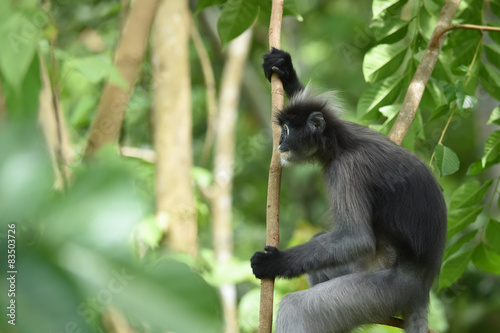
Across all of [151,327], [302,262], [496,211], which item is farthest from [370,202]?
[496,211]

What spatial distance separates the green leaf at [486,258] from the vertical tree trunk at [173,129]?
325 cm

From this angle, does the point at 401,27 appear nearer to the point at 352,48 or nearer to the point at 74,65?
the point at 74,65

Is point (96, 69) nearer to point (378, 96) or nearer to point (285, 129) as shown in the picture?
point (285, 129)

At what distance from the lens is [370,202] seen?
129 inches

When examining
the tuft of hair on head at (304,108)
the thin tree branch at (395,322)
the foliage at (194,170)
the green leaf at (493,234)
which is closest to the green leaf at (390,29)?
the foliage at (194,170)

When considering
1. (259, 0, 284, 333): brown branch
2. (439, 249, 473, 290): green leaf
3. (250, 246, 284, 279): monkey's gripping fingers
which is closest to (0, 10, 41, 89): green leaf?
(259, 0, 284, 333): brown branch

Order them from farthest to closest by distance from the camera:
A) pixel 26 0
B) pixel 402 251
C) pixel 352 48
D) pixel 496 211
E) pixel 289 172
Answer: pixel 289 172, pixel 352 48, pixel 496 211, pixel 402 251, pixel 26 0

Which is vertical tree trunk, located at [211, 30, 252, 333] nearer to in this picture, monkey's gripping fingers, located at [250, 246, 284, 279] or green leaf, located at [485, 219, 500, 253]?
green leaf, located at [485, 219, 500, 253]

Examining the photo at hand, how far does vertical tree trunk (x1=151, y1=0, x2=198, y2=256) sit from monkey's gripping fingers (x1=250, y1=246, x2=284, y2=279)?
10.1ft

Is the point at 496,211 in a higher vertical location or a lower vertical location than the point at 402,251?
lower

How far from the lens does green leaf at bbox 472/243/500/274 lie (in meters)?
3.26

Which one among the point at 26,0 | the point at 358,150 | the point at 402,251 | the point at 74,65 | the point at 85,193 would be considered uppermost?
the point at 85,193

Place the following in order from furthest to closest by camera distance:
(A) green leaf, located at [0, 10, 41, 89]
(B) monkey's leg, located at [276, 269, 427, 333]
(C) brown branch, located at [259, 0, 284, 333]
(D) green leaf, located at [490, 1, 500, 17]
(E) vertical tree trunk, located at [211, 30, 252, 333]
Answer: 1. (E) vertical tree trunk, located at [211, 30, 252, 333]
2. (D) green leaf, located at [490, 1, 500, 17]
3. (B) monkey's leg, located at [276, 269, 427, 333]
4. (C) brown branch, located at [259, 0, 284, 333]
5. (A) green leaf, located at [0, 10, 41, 89]

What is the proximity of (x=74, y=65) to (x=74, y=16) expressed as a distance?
5.19 m
